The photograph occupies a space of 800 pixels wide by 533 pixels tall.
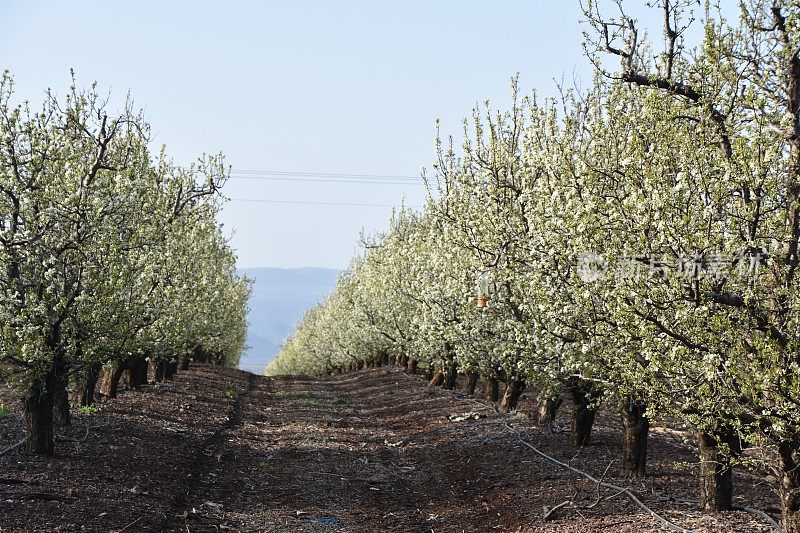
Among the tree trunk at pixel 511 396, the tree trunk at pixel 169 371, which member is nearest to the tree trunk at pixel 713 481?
the tree trunk at pixel 511 396

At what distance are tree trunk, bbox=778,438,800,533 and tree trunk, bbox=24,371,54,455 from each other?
1478cm

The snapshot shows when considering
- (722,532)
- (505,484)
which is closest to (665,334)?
(722,532)

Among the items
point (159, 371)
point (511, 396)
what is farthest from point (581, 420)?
point (159, 371)

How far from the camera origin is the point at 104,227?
17359mm

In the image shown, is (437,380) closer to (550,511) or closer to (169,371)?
(169,371)

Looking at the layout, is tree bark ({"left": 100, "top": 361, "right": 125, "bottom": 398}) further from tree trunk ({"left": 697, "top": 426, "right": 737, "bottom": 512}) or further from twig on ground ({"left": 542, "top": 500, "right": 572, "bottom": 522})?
tree trunk ({"left": 697, "top": 426, "right": 737, "bottom": 512})

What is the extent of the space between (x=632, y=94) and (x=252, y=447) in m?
14.8

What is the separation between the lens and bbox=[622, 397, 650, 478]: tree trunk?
1816 cm

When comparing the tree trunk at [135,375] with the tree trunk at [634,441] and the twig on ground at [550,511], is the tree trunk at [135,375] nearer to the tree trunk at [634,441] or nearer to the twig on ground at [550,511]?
the tree trunk at [634,441]

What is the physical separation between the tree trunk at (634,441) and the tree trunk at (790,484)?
20.2ft

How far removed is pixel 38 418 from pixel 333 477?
7.03 meters

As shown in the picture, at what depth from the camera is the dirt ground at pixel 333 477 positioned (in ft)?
48.9

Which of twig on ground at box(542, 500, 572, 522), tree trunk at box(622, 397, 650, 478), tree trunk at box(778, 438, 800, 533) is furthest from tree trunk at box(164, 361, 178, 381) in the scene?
tree trunk at box(778, 438, 800, 533)

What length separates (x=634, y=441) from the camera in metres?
18.3
